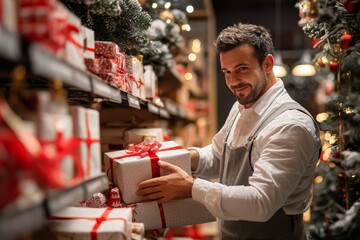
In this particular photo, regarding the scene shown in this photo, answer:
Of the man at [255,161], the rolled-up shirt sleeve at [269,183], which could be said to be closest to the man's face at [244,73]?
the man at [255,161]

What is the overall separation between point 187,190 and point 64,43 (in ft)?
3.95

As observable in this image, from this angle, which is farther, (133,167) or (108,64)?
(133,167)

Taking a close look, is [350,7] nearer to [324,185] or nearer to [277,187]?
[277,187]

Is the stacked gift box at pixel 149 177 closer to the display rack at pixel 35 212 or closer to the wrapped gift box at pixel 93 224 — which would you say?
the wrapped gift box at pixel 93 224

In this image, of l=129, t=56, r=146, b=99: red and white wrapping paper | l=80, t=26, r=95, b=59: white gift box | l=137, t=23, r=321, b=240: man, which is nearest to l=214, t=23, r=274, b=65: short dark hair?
l=137, t=23, r=321, b=240: man

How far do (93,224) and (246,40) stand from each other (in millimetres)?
1420

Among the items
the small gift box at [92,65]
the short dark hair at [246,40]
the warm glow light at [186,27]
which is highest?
the warm glow light at [186,27]

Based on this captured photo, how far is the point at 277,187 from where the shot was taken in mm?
2361

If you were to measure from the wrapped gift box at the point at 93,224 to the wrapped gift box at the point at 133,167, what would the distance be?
1.05ft

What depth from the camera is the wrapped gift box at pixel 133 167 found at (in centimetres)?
239

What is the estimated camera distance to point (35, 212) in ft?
3.86

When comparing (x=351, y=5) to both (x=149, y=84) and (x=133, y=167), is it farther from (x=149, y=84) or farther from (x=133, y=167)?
(x=149, y=84)

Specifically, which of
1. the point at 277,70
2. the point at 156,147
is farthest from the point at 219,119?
the point at 156,147

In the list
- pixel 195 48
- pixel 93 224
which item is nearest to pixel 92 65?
pixel 93 224
